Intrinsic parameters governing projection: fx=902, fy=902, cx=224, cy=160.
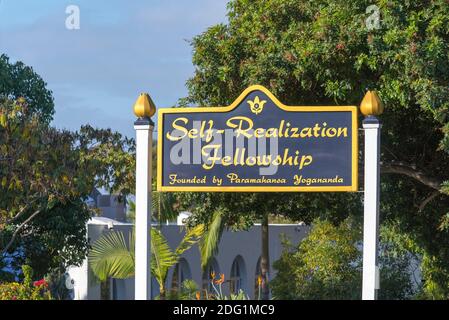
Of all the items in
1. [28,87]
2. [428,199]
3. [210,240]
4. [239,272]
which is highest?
[28,87]

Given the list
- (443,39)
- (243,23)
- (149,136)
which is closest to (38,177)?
(243,23)

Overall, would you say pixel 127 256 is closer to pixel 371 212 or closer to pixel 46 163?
pixel 46 163

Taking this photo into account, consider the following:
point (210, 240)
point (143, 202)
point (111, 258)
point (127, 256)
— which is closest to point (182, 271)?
point (210, 240)

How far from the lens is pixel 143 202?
40.3 ft

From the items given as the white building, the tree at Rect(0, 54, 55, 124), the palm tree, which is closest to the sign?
the palm tree

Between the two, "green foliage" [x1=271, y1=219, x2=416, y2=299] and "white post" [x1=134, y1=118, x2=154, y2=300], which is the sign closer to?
"white post" [x1=134, y1=118, x2=154, y2=300]

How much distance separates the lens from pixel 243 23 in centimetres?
1906

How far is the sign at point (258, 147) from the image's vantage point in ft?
39.4

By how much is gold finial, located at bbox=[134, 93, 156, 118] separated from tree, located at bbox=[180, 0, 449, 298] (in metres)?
5.14

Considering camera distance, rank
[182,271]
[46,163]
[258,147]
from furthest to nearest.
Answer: [182,271]
[46,163]
[258,147]

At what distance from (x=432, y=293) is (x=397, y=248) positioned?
2877 mm

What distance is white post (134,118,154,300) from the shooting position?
12.2 metres

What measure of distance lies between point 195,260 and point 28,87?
9.50 meters

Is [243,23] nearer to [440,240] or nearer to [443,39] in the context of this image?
[443,39]
